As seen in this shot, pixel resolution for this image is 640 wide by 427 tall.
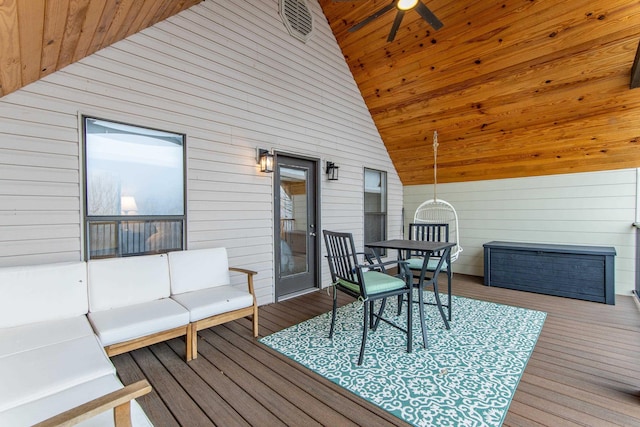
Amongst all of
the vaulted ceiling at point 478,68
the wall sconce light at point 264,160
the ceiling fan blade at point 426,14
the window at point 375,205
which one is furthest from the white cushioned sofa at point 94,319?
the window at point 375,205

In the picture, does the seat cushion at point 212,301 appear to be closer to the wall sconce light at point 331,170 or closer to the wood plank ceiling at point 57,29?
the wood plank ceiling at point 57,29

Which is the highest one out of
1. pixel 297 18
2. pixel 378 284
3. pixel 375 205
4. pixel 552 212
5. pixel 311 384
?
pixel 297 18

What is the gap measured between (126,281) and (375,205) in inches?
184

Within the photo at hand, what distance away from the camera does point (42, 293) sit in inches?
87.9

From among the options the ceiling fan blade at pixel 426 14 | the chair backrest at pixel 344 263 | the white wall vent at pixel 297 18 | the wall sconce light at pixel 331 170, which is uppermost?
the white wall vent at pixel 297 18

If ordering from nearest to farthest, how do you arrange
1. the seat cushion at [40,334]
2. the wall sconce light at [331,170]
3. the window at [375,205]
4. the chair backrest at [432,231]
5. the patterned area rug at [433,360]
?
the seat cushion at [40,334] < the patterned area rug at [433,360] < the chair backrest at [432,231] < the wall sconce light at [331,170] < the window at [375,205]

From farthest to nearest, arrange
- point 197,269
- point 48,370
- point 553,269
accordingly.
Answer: point 553,269
point 197,269
point 48,370

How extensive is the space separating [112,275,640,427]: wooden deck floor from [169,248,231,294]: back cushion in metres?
0.54

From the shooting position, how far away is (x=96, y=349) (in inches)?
72.4

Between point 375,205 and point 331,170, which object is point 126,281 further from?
point 375,205

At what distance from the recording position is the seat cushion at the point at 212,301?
8.69 feet

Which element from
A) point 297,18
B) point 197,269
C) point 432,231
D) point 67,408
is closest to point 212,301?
point 197,269

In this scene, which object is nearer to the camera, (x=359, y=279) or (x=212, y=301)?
(x=359, y=279)

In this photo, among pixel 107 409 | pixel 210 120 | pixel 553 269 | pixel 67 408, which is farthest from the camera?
pixel 553 269
